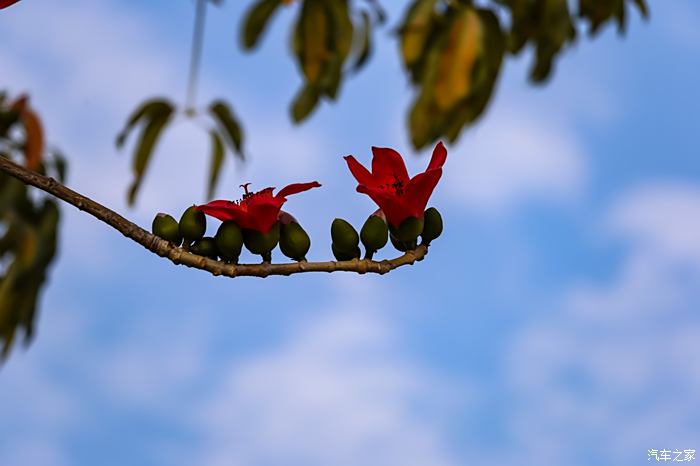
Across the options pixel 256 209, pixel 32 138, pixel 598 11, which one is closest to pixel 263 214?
pixel 256 209

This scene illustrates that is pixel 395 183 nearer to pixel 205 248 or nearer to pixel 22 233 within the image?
pixel 205 248

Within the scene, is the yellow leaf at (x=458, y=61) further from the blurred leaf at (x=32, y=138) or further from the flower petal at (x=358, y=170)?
the blurred leaf at (x=32, y=138)

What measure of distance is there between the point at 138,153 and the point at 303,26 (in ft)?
1.08

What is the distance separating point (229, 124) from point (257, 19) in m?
0.22

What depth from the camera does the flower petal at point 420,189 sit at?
2.62ft

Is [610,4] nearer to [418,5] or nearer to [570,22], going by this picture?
[570,22]

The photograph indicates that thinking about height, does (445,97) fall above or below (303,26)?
below

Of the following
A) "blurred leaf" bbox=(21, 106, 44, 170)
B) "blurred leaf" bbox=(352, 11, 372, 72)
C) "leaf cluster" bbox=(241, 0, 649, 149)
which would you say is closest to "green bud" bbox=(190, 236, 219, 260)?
"leaf cluster" bbox=(241, 0, 649, 149)

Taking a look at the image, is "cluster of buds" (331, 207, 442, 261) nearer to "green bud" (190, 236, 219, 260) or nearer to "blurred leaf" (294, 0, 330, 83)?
"green bud" (190, 236, 219, 260)

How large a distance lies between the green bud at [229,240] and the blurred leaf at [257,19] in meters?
1.32

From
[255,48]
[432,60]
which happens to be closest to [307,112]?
[255,48]

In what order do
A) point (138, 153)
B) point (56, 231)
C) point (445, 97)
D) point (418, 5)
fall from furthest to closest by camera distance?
point (56, 231)
point (138, 153)
point (418, 5)
point (445, 97)

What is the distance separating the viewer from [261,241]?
79 centimetres

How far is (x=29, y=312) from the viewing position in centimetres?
242
